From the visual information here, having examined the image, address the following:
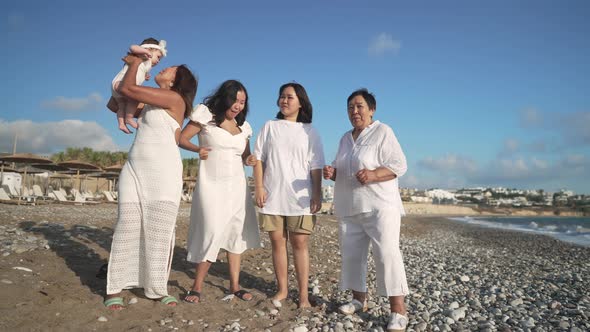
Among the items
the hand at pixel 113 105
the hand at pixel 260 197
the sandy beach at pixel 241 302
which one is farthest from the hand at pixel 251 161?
the sandy beach at pixel 241 302

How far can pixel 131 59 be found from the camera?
3223 mm

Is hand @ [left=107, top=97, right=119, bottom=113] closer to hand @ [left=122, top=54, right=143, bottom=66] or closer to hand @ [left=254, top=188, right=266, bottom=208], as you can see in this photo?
hand @ [left=122, top=54, right=143, bottom=66]

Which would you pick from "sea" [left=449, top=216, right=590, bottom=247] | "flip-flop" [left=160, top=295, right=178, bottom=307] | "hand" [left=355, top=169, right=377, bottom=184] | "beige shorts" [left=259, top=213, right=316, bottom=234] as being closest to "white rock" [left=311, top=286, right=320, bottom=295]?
"beige shorts" [left=259, top=213, right=316, bottom=234]

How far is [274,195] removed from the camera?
3.81 m

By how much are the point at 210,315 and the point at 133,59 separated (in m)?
2.33

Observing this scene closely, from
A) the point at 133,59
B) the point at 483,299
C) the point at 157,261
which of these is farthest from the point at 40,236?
the point at 483,299

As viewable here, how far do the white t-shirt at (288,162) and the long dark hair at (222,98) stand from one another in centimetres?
43

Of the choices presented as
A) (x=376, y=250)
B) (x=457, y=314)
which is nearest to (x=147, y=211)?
(x=376, y=250)

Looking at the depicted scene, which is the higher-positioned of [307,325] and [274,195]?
[274,195]

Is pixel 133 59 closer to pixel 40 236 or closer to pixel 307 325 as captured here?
pixel 307 325

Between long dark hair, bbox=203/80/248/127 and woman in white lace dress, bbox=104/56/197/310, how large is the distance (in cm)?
53

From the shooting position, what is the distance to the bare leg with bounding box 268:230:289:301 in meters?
3.85

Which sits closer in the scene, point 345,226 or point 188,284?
point 345,226

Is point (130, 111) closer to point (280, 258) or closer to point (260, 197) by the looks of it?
point (260, 197)
